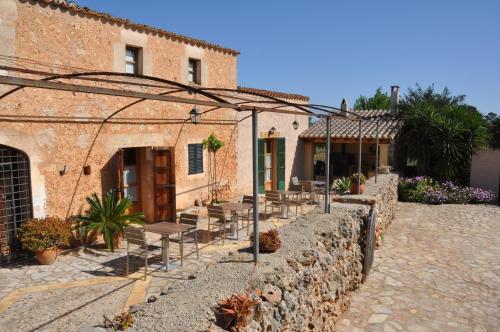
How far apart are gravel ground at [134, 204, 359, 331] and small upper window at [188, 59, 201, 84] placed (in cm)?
698

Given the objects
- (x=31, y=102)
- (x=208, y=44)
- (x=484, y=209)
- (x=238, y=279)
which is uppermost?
(x=208, y=44)

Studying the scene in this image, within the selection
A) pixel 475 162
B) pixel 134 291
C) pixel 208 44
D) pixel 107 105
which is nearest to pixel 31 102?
pixel 107 105

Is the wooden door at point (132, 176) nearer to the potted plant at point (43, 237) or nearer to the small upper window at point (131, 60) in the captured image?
the small upper window at point (131, 60)

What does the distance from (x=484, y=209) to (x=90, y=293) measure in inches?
509

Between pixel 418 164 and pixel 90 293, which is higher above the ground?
pixel 418 164

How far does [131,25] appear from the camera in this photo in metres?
8.95

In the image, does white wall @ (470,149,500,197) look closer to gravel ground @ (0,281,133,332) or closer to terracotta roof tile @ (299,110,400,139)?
terracotta roof tile @ (299,110,400,139)

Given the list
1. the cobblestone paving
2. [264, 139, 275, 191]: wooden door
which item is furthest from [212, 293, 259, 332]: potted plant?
[264, 139, 275, 191]: wooden door

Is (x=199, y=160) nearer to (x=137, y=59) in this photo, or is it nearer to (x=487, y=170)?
(x=137, y=59)

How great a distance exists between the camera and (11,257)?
7.07 meters

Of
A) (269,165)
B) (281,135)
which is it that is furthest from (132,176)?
(281,135)

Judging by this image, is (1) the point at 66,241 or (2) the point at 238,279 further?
(1) the point at 66,241

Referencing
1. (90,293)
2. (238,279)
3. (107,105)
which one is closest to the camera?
(238,279)

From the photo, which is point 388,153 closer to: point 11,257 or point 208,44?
point 208,44
